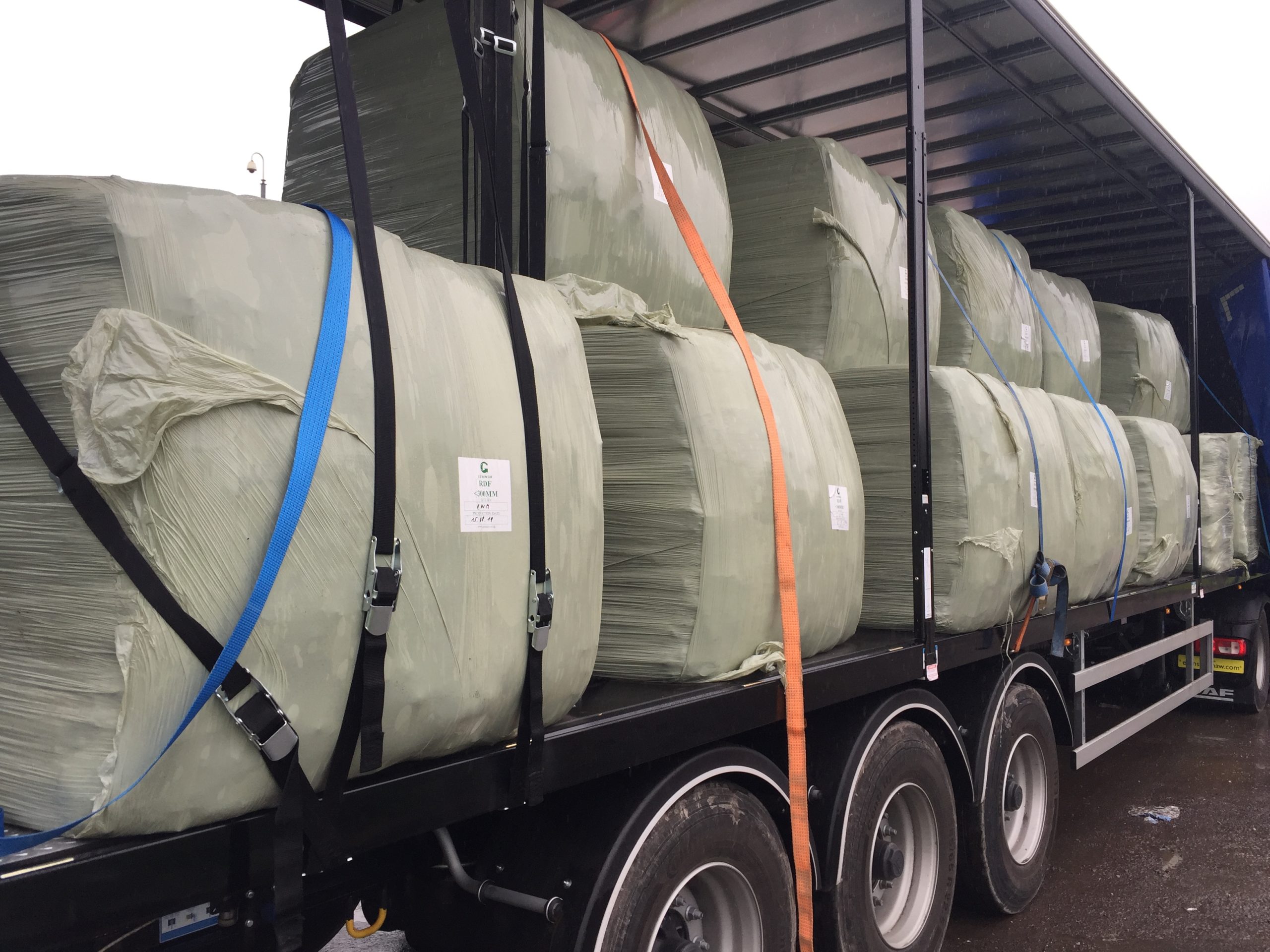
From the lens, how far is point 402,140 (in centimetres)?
263

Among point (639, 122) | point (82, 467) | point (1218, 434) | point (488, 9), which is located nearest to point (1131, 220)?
point (1218, 434)

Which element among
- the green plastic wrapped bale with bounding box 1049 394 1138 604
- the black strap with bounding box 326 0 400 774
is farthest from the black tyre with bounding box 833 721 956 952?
the black strap with bounding box 326 0 400 774

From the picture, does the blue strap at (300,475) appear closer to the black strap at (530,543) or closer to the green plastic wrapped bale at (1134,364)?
the black strap at (530,543)

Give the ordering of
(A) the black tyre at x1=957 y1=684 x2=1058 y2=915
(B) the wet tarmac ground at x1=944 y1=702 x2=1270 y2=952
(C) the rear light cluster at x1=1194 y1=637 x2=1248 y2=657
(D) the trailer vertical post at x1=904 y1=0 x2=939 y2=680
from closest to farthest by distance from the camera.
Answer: (D) the trailer vertical post at x1=904 y1=0 x2=939 y2=680 → (A) the black tyre at x1=957 y1=684 x2=1058 y2=915 → (B) the wet tarmac ground at x1=944 y1=702 x2=1270 y2=952 → (C) the rear light cluster at x1=1194 y1=637 x2=1248 y2=657

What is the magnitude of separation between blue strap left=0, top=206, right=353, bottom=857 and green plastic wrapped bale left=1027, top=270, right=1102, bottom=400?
13.6ft

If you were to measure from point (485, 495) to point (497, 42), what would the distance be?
3.82ft

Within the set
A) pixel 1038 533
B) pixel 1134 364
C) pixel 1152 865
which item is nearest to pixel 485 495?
pixel 1038 533

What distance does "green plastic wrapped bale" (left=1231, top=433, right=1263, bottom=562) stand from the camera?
22.5ft

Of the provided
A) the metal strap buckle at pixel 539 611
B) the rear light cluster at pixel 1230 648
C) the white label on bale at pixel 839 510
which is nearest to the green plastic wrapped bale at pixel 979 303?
the white label on bale at pixel 839 510

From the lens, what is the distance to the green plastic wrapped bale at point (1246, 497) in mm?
6859

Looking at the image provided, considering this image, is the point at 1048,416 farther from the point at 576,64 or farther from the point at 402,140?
the point at 402,140

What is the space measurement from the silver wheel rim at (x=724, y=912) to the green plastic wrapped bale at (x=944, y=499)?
1153 millimetres

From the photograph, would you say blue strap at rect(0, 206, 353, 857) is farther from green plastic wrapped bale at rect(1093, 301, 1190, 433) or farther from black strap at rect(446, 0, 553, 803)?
green plastic wrapped bale at rect(1093, 301, 1190, 433)

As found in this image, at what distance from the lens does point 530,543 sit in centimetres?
174
